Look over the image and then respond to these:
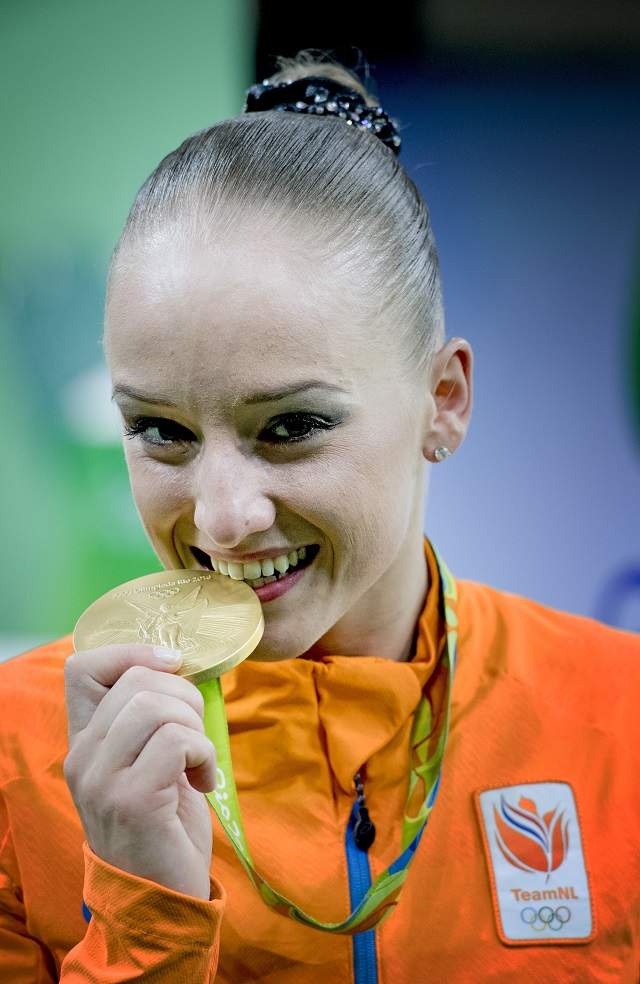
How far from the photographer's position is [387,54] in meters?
3.00

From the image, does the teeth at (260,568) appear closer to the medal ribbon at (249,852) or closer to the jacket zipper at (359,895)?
the medal ribbon at (249,852)

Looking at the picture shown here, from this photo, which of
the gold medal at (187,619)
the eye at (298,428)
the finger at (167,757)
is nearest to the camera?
the finger at (167,757)

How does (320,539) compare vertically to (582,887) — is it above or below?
above

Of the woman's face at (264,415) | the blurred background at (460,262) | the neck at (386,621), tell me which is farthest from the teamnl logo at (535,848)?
the blurred background at (460,262)

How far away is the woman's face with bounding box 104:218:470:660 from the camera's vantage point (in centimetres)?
143

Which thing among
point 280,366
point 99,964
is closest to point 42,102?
point 280,366

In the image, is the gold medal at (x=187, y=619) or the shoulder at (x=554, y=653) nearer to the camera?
the gold medal at (x=187, y=619)

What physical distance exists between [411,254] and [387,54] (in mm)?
1562

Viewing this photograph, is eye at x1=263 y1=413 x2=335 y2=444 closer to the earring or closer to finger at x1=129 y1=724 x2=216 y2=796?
the earring

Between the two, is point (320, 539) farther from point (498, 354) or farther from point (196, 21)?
point (196, 21)

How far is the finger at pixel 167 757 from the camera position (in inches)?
48.8

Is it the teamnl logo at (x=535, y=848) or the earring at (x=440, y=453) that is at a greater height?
the earring at (x=440, y=453)

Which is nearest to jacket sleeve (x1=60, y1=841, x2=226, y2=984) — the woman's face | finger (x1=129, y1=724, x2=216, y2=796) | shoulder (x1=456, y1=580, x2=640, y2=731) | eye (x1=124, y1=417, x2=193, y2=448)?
finger (x1=129, y1=724, x2=216, y2=796)

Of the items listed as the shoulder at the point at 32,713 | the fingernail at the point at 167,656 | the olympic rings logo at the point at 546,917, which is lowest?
the olympic rings logo at the point at 546,917
